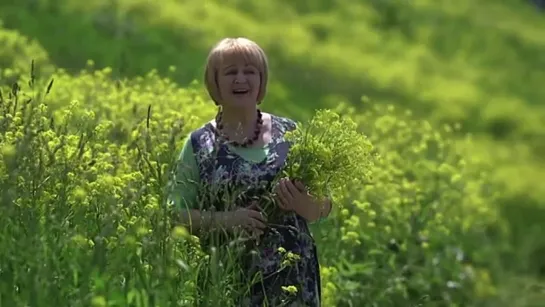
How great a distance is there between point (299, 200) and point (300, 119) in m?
7.27

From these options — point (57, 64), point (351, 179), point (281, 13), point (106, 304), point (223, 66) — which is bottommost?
point (106, 304)

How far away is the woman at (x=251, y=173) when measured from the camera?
421cm

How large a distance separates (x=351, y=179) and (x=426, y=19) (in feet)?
57.5

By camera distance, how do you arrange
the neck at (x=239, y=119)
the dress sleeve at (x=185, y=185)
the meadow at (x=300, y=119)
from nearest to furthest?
1. the meadow at (x=300, y=119)
2. the dress sleeve at (x=185, y=185)
3. the neck at (x=239, y=119)

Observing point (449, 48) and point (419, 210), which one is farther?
point (449, 48)

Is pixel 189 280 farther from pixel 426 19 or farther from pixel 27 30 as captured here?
pixel 426 19

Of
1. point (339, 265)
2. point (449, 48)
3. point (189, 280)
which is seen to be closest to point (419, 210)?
point (339, 265)

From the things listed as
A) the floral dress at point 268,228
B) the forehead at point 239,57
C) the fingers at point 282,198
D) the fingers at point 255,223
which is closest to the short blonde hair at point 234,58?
the forehead at point 239,57

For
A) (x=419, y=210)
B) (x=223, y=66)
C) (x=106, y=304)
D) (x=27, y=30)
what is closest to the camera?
(x=106, y=304)

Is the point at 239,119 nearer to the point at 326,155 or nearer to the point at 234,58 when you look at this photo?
the point at 234,58

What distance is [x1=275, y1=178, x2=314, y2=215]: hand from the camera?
165 inches

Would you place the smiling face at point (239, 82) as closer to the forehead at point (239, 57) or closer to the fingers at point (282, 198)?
the forehead at point (239, 57)

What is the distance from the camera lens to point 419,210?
→ 27.8 feet

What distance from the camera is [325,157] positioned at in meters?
4.26
